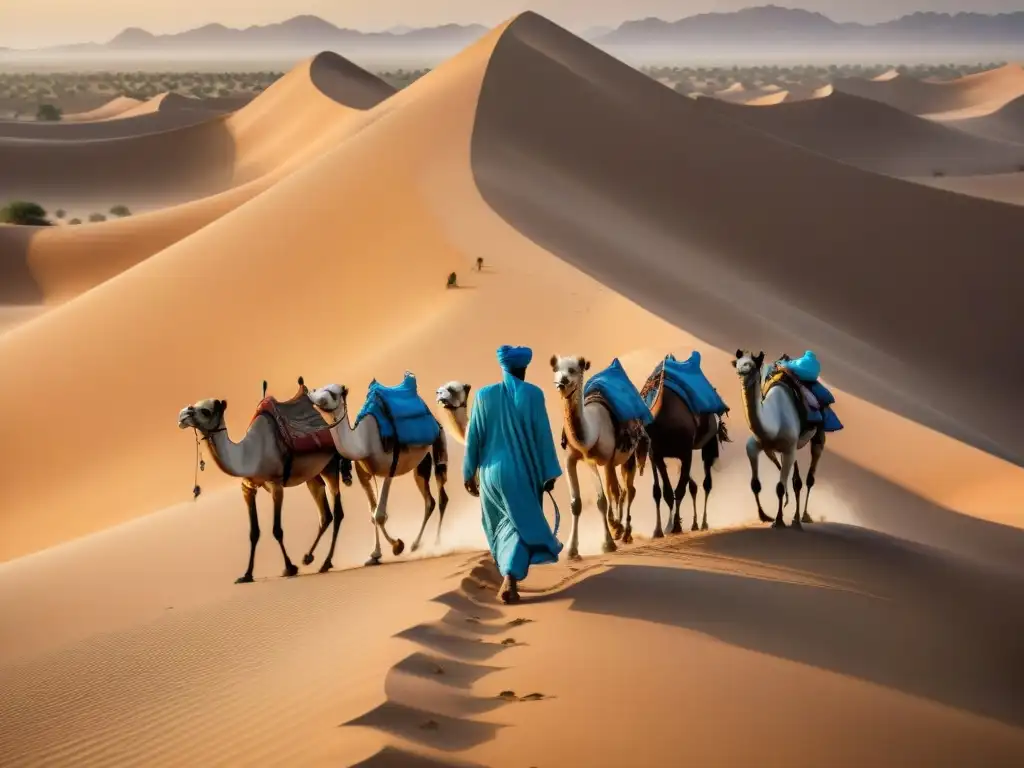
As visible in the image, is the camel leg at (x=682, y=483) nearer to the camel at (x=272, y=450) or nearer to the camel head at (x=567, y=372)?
the camel head at (x=567, y=372)

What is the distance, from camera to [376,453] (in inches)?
417

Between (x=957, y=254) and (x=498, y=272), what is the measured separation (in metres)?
14.1

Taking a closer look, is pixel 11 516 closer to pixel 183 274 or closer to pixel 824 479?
pixel 183 274

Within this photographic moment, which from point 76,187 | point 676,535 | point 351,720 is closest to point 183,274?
point 676,535

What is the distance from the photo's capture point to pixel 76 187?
2731 inches

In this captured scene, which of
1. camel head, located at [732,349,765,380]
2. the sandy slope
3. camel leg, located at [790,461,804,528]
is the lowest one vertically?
camel leg, located at [790,461,804,528]

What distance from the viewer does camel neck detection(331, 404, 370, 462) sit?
33.3 ft

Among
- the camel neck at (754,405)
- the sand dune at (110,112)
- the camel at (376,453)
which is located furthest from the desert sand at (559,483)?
the sand dune at (110,112)

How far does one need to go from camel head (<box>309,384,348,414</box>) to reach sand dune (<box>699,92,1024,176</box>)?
69.6m

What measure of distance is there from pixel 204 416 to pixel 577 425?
2811mm

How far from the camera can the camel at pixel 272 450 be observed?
980cm

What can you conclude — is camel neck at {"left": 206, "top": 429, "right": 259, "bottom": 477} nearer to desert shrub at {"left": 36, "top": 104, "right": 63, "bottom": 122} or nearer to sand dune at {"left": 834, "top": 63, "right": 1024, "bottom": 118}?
desert shrub at {"left": 36, "top": 104, "right": 63, "bottom": 122}

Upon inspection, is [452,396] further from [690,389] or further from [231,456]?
Result: [690,389]

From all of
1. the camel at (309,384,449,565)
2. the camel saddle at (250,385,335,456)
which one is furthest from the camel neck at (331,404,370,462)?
the camel saddle at (250,385,335,456)
